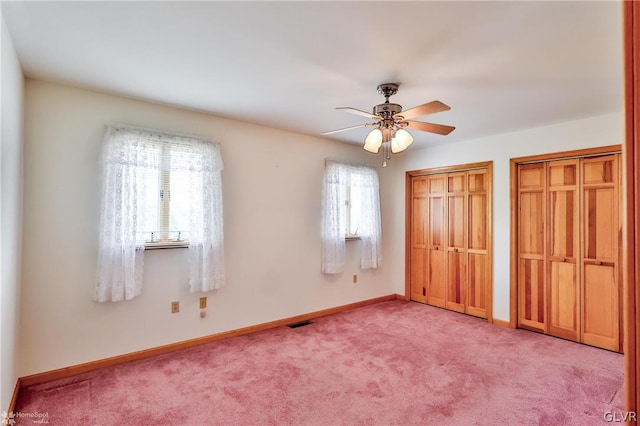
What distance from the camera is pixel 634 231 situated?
0.52m

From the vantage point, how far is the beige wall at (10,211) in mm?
1863

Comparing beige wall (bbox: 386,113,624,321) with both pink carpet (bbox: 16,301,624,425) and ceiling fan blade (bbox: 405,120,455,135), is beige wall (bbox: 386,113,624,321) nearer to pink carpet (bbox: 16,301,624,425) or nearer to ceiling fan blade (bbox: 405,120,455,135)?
pink carpet (bbox: 16,301,624,425)

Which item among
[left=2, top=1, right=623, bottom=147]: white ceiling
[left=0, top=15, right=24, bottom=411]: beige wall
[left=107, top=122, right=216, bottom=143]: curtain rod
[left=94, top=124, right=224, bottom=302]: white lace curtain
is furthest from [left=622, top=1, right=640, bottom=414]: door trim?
[left=107, top=122, right=216, bottom=143]: curtain rod

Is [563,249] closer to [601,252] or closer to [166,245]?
[601,252]

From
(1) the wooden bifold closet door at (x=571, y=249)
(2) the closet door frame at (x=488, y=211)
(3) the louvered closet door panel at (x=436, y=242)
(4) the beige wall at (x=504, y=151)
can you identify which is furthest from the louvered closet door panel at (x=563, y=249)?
(3) the louvered closet door panel at (x=436, y=242)

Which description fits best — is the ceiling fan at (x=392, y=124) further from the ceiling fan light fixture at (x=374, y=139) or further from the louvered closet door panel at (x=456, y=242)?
the louvered closet door panel at (x=456, y=242)

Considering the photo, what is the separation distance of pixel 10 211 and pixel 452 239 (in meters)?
4.66

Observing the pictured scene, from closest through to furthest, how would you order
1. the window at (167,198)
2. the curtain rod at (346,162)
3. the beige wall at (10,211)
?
the beige wall at (10,211)
the window at (167,198)
the curtain rod at (346,162)

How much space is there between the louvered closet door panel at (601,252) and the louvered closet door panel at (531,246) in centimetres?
40

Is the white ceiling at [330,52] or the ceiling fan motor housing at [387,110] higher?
the white ceiling at [330,52]

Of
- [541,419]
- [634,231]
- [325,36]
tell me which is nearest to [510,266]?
[541,419]

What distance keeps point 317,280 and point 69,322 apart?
2634 mm

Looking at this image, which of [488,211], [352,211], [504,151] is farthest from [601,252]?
[352,211]

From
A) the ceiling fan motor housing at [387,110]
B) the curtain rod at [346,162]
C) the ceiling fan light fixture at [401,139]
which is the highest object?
the ceiling fan motor housing at [387,110]
